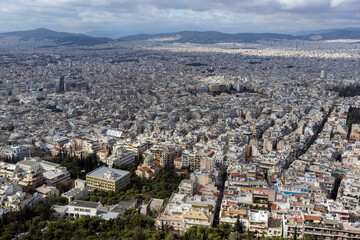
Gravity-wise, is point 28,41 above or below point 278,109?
above

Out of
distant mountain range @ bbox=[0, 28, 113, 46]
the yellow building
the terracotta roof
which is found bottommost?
the yellow building

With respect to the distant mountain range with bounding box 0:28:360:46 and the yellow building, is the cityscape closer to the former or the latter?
the yellow building

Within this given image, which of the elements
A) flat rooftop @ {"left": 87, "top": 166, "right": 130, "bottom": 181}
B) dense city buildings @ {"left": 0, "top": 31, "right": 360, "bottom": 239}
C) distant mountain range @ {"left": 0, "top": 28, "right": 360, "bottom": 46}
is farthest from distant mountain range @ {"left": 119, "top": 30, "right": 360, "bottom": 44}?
flat rooftop @ {"left": 87, "top": 166, "right": 130, "bottom": 181}

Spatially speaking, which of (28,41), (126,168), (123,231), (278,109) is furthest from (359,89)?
(28,41)

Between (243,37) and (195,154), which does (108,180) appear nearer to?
(195,154)

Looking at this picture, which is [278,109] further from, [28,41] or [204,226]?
[28,41]

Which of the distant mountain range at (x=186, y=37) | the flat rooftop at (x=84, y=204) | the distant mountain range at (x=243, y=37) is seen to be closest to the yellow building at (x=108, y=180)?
the flat rooftop at (x=84, y=204)

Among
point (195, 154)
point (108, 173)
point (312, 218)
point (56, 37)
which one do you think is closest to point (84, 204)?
point (108, 173)
